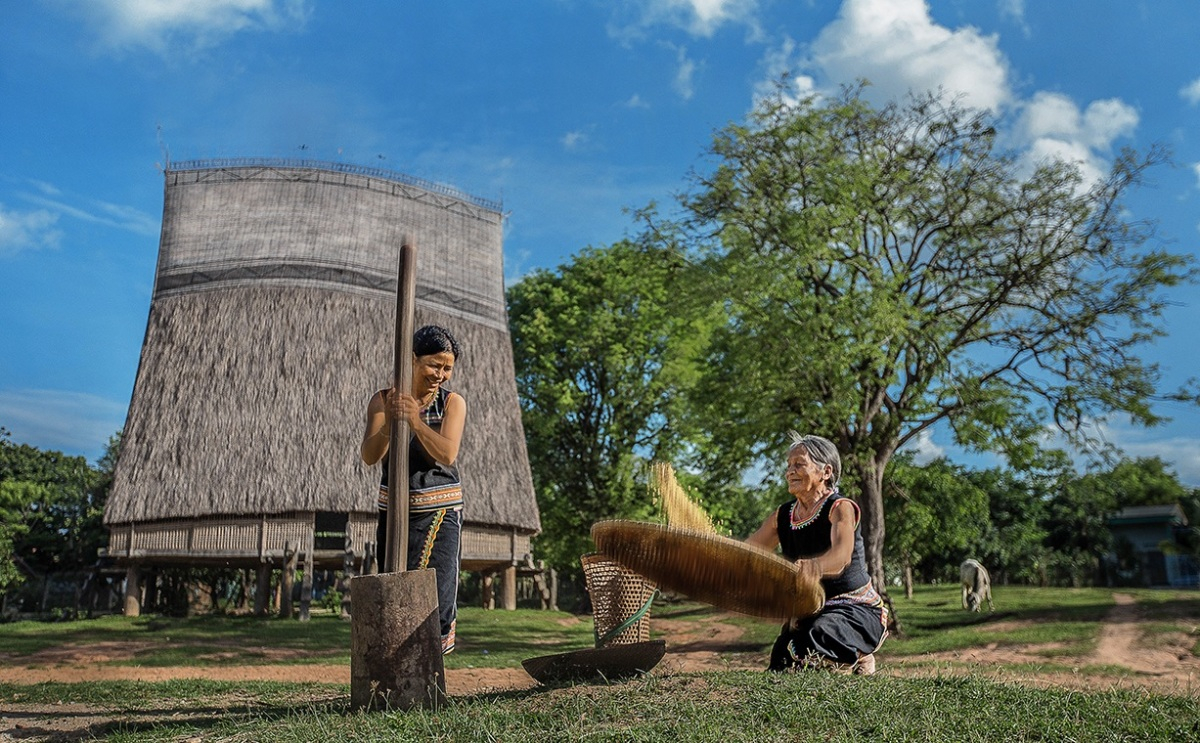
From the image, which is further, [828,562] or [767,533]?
[767,533]

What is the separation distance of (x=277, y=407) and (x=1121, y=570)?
38234 mm

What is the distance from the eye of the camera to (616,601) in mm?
5879

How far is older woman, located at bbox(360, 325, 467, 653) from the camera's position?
5.60 metres

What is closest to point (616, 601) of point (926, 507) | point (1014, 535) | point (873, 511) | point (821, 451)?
point (821, 451)

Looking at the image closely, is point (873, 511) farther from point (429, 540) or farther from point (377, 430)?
point (377, 430)

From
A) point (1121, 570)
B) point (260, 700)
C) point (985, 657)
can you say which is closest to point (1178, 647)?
point (985, 657)

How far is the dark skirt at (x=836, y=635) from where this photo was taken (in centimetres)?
530

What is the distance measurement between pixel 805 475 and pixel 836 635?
2.93ft

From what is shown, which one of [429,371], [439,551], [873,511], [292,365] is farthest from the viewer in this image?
[292,365]

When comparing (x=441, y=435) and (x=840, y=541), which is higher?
(x=441, y=435)

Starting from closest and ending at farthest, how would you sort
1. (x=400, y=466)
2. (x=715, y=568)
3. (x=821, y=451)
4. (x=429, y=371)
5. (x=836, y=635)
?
1. (x=715, y=568)
2. (x=836, y=635)
3. (x=400, y=466)
4. (x=821, y=451)
5. (x=429, y=371)

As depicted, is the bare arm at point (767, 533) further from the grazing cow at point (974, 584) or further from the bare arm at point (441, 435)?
the grazing cow at point (974, 584)

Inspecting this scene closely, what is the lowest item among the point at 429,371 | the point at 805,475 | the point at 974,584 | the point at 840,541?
the point at 974,584

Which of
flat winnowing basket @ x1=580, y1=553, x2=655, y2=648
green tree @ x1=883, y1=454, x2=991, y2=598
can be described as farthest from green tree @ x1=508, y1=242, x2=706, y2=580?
flat winnowing basket @ x1=580, y1=553, x2=655, y2=648
